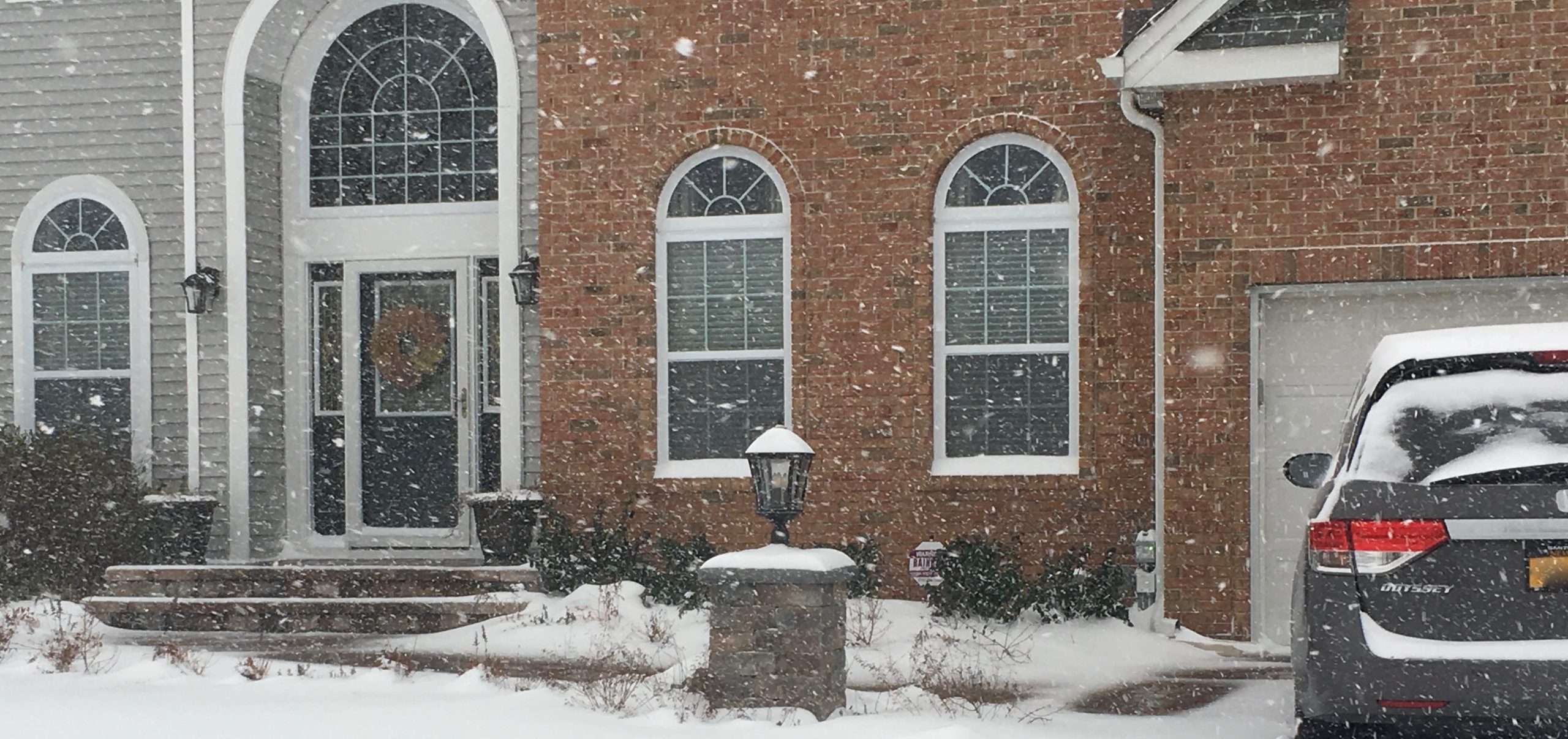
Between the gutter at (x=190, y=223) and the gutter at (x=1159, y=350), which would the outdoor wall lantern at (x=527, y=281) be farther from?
the gutter at (x=1159, y=350)

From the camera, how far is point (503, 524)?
36.9ft

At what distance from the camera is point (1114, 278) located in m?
10.6

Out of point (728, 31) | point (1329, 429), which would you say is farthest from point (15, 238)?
point (1329, 429)

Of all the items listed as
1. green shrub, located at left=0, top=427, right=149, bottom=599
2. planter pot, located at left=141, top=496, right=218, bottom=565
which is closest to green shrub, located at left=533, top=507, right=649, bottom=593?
planter pot, located at left=141, top=496, right=218, bottom=565

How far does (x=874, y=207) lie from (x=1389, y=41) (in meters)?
3.26

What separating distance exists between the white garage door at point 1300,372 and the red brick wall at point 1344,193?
0.15 m

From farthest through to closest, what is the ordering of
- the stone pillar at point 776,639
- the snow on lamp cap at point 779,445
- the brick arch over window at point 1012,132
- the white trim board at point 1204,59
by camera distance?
1. the brick arch over window at point 1012,132
2. the white trim board at point 1204,59
3. the snow on lamp cap at point 779,445
4. the stone pillar at point 776,639

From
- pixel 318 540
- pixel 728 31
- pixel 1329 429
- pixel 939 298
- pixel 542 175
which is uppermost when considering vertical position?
pixel 728 31

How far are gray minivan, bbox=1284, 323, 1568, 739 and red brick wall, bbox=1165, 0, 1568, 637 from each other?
15.3 feet

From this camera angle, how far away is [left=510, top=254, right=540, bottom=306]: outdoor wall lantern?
11.7m

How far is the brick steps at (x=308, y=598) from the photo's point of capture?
10586mm

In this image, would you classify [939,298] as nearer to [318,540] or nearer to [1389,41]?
[1389,41]

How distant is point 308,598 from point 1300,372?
20.7 feet

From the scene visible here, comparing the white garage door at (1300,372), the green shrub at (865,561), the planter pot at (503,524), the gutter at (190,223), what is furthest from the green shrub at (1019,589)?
the gutter at (190,223)
